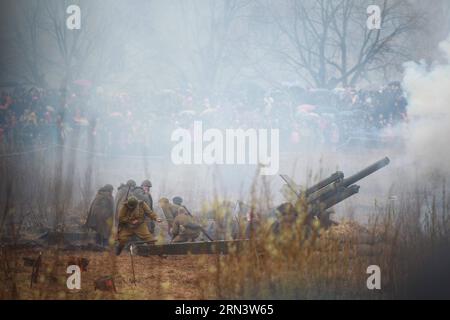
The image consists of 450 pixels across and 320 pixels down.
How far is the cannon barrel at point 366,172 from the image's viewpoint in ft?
31.9

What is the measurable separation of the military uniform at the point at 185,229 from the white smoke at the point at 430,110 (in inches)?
121

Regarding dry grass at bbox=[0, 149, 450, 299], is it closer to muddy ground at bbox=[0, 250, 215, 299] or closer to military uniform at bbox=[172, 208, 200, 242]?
muddy ground at bbox=[0, 250, 215, 299]

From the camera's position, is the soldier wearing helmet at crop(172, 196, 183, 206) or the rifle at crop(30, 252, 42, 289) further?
the soldier wearing helmet at crop(172, 196, 183, 206)

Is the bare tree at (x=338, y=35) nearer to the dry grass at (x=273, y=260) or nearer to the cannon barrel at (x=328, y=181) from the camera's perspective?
the cannon barrel at (x=328, y=181)

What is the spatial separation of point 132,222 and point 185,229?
0.70 meters

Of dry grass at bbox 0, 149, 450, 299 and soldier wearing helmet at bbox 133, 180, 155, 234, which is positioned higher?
soldier wearing helmet at bbox 133, 180, 155, 234

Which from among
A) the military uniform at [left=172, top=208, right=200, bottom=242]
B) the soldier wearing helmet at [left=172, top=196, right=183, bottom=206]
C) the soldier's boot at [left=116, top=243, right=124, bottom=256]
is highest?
the soldier wearing helmet at [left=172, top=196, right=183, bottom=206]

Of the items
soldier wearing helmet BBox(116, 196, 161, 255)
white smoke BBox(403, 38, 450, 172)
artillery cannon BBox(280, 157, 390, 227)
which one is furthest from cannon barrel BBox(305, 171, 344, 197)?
soldier wearing helmet BBox(116, 196, 161, 255)

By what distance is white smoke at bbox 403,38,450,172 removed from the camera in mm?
10281

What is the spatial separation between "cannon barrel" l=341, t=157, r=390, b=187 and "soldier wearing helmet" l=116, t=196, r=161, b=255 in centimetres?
250

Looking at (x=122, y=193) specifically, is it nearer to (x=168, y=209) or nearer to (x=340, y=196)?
(x=168, y=209)

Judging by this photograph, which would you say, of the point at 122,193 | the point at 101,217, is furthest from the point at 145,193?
the point at 101,217

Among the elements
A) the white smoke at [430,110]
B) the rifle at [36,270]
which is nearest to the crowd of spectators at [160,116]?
the white smoke at [430,110]
